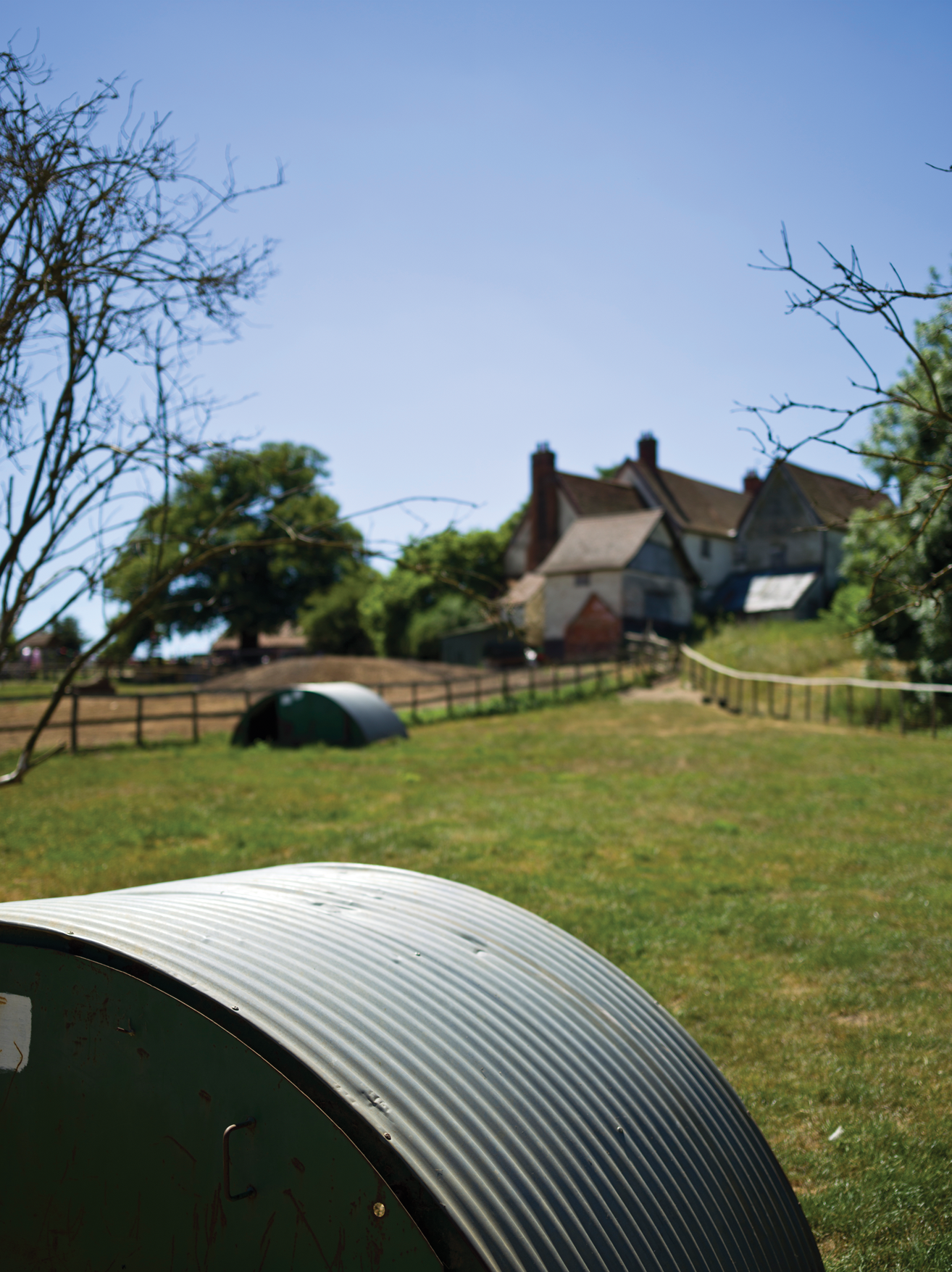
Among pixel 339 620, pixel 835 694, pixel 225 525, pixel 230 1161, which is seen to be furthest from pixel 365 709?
pixel 339 620

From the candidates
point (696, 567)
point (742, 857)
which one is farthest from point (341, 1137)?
point (696, 567)

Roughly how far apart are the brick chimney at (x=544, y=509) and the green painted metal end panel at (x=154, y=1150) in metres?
51.1

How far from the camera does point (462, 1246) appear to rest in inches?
92.8

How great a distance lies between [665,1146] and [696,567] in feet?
164

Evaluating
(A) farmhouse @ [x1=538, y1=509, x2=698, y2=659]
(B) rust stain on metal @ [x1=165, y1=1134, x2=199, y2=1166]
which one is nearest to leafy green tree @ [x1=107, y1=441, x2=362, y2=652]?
(B) rust stain on metal @ [x1=165, y1=1134, x2=199, y2=1166]

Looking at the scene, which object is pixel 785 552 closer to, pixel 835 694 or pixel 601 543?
pixel 601 543

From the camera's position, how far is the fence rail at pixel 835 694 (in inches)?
892

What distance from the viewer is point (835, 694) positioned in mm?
25891

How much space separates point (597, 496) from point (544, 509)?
11.0 ft

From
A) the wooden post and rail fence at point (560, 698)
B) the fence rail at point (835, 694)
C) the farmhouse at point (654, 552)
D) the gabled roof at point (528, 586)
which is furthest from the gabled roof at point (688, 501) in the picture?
the fence rail at point (835, 694)

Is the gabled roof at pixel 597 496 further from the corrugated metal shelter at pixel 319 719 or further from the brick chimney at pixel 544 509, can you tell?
the corrugated metal shelter at pixel 319 719

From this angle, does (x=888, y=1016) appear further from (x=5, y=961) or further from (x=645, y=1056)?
(x=5, y=961)

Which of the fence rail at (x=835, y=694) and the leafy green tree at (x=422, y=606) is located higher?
the leafy green tree at (x=422, y=606)

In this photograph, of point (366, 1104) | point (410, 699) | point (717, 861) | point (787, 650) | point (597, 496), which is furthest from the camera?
point (597, 496)
